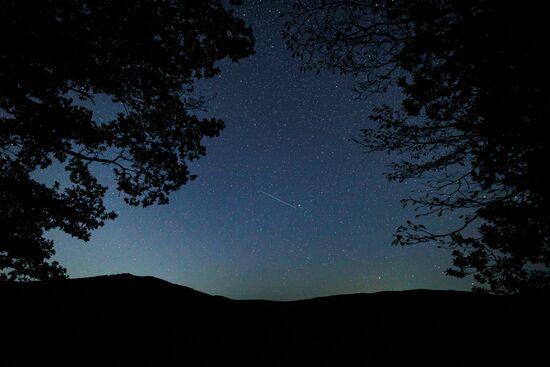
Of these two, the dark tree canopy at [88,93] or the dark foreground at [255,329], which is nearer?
the dark foreground at [255,329]

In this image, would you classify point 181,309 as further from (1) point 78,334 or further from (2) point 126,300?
(1) point 78,334

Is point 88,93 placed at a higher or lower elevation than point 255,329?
higher

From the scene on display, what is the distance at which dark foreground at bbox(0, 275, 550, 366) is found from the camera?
113 inches

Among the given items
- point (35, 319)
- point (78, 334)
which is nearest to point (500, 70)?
point (78, 334)

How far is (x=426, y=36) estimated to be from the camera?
5242mm

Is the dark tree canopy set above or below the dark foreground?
above

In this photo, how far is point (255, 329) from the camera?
3.54m

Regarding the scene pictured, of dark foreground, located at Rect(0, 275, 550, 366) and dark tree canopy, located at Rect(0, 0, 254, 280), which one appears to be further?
dark tree canopy, located at Rect(0, 0, 254, 280)

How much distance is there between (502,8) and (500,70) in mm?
865

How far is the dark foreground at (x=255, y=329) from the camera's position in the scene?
288cm

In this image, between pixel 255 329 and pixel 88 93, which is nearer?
pixel 255 329

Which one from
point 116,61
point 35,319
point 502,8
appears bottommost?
point 35,319

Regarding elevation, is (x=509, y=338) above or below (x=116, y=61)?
below

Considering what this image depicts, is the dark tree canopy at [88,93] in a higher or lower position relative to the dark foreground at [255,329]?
higher
